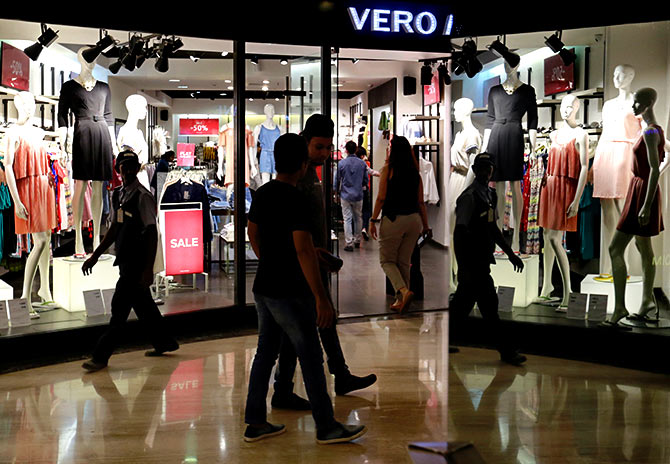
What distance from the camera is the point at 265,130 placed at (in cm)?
673

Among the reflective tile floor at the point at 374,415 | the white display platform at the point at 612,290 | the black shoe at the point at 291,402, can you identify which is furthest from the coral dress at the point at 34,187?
the white display platform at the point at 612,290

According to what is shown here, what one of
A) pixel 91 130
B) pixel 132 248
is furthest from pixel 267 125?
pixel 132 248

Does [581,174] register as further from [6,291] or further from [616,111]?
[6,291]

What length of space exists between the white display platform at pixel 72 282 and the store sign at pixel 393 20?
255 cm

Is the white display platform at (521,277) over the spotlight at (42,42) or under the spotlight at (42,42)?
under

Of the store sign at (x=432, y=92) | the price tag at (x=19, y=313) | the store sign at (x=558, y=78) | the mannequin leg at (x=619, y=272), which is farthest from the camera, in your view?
the store sign at (x=432, y=92)

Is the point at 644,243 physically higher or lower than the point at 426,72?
lower

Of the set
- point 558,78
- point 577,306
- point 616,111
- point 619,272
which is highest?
point 558,78

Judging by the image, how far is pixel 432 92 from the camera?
33.0ft

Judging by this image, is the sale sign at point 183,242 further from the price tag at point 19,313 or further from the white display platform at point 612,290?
the white display platform at point 612,290

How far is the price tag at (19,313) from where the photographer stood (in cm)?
519

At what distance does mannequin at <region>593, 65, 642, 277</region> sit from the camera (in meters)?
4.48

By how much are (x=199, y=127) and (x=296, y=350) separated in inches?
145

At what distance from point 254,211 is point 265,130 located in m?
3.24
